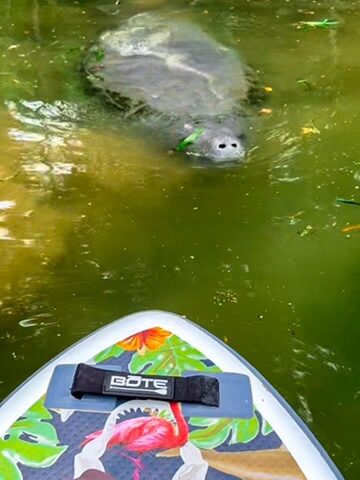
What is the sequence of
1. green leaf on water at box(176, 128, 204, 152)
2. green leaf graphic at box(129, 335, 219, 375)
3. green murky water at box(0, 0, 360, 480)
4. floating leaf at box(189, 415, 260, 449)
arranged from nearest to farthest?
1. floating leaf at box(189, 415, 260, 449)
2. green leaf graphic at box(129, 335, 219, 375)
3. green murky water at box(0, 0, 360, 480)
4. green leaf on water at box(176, 128, 204, 152)

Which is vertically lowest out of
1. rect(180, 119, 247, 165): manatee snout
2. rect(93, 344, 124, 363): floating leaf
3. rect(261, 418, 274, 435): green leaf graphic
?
rect(180, 119, 247, 165): manatee snout

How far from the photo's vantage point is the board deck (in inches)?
68.8

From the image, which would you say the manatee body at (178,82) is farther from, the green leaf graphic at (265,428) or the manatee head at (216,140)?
the green leaf graphic at (265,428)

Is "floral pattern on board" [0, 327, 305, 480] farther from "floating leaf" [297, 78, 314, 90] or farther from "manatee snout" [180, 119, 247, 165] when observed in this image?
"floating leaf" [297, 78, 314, 90]

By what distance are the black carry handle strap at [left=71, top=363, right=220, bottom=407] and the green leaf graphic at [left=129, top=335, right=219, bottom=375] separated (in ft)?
0.22

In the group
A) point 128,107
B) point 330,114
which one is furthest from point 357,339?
point 128,107

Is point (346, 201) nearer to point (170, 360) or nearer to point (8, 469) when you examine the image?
point (170, 360)

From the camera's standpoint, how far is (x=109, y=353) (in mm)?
2121

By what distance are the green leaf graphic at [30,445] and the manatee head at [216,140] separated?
216cm

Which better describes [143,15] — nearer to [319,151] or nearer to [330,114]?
[330,114]

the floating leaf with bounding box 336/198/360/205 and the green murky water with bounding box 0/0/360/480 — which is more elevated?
the floating leaf with bounding box 336/198/360/205

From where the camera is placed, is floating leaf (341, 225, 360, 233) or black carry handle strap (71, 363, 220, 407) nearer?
black carry handle strap (71, 363, 220, 407)

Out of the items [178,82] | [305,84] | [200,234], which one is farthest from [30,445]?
[305,84]

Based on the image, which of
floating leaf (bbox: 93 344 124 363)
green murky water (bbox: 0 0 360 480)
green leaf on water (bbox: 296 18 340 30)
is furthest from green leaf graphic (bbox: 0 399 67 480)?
green leaf on water (bbox: 296 18 340 30)
